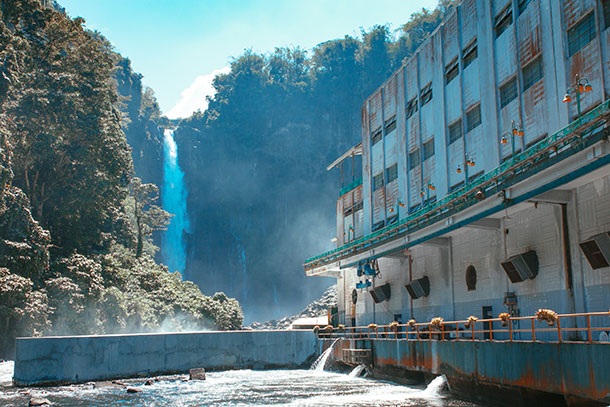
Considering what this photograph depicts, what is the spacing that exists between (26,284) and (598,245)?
2995cm

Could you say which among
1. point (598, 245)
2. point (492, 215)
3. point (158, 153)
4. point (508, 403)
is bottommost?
point (508, 403)

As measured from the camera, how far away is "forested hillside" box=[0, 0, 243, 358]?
33.0 m

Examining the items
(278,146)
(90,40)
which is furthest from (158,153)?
(90,40)

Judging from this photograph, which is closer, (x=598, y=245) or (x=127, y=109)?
(x=598, y=245)

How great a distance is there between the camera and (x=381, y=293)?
34.2 m

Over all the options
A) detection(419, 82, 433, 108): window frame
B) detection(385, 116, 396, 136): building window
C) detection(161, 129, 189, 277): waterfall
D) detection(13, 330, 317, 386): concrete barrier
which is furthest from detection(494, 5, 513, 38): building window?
detection(161, 129, 189, 277): waterfall

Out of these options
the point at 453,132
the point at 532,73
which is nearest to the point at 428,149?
the point at 453,132

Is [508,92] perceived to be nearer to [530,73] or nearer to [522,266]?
[530,73]

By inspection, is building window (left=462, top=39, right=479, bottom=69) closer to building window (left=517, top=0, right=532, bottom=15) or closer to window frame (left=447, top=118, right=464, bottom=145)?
window frame (left=447, top=118, right=464, bottom=145)

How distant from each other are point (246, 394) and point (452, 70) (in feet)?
64.3

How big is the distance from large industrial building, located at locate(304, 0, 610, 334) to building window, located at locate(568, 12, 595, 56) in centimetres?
4

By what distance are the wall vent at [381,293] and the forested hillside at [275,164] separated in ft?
205

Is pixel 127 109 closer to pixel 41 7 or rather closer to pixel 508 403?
Answer: pixel 41 7

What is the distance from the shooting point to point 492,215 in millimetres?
22234
